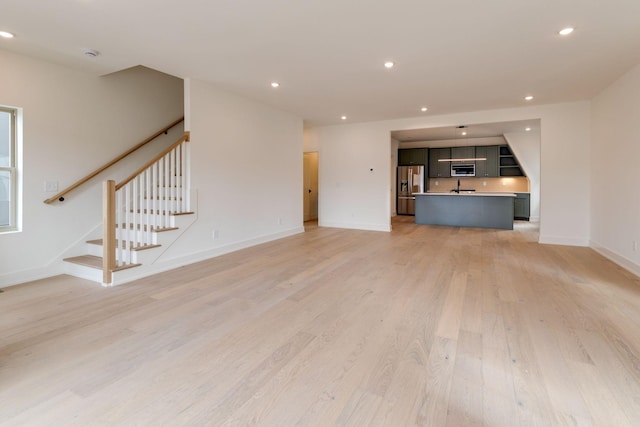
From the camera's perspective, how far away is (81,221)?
4.14m

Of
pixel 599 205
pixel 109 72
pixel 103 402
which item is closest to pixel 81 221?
pixel 109 72

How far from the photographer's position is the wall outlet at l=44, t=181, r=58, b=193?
12.5 ft

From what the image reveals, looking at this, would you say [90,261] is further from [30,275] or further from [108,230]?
[108,230]

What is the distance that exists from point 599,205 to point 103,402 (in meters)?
6.76

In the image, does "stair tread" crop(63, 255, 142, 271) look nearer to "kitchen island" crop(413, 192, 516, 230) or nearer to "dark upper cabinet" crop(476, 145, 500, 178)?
"kitchen island" crop(413, 192, 516, 230)

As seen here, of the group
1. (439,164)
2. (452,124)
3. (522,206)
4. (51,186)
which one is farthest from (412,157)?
(51,186)

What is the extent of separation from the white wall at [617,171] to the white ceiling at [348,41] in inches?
12.1

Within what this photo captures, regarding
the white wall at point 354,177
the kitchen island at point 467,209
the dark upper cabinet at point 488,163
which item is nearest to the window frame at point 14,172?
the white wall at point 354,177

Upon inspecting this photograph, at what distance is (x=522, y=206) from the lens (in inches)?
370

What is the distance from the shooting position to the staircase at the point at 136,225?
134 inches

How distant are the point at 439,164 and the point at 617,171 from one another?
20.2 ft

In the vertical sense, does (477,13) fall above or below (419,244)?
above


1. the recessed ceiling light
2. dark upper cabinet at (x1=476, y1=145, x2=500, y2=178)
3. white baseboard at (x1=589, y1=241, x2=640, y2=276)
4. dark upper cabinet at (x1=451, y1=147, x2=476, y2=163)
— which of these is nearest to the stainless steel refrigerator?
dark upper cabinet at (x1=451, y1=147, x2=476, y2=163)

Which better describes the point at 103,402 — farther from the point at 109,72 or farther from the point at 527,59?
the point at 527,59
